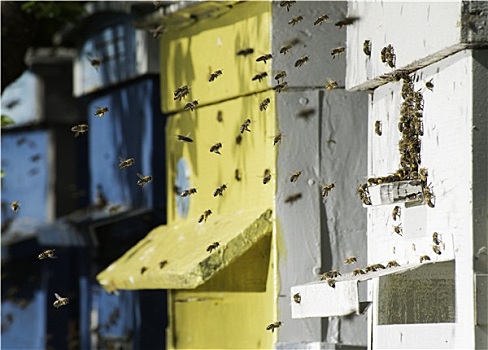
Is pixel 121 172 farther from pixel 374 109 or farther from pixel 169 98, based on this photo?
pixel 374 109

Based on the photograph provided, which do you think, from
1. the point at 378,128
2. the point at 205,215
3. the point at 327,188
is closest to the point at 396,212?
the point at 378,128

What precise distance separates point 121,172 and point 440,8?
5.57m

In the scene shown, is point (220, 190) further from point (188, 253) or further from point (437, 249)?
point (437, 249)

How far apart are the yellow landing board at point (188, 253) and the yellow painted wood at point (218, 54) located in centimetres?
78

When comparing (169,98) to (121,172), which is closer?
(169,98)

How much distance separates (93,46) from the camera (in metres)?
10.5

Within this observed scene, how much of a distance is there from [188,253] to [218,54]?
1.30 m

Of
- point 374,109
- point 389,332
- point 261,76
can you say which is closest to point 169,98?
point 261,76

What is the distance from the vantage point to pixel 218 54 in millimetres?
7887

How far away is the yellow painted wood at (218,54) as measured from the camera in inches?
292

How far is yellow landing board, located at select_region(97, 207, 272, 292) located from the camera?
703cm

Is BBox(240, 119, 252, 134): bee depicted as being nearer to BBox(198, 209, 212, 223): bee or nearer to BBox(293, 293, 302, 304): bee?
BBox(198, 209, 212, 223): bee

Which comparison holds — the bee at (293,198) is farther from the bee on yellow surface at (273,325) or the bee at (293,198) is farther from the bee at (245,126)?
the bee on yellow surface at (273,325)

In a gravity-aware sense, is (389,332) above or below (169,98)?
below
